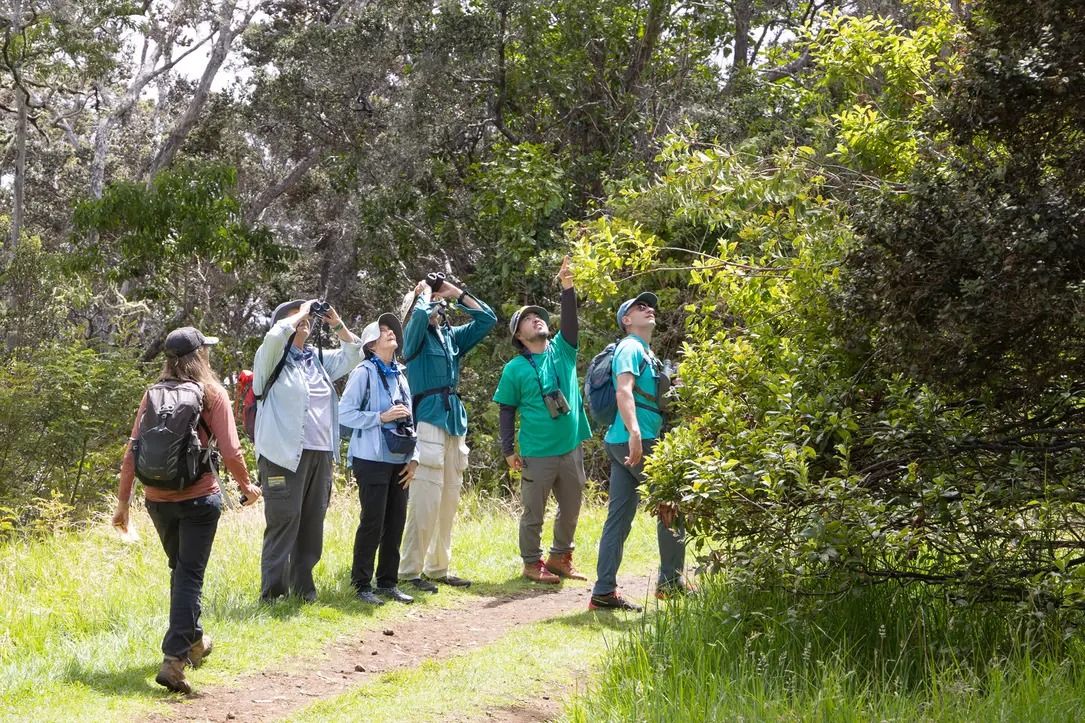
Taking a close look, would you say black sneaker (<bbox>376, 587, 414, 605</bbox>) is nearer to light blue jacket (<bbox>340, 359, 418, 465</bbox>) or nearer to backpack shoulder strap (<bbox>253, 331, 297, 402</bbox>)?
light blue jacket (<bbox>340, 359, 418, 465</bbox>)

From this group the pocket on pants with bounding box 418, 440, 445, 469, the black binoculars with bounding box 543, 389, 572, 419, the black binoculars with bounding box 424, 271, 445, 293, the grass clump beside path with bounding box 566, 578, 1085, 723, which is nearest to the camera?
the grass clump beside path with bounding box 566, 578, 1085, 723

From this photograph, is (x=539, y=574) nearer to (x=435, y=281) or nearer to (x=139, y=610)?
(x=435, y=281)

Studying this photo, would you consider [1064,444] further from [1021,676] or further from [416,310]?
[416,310]

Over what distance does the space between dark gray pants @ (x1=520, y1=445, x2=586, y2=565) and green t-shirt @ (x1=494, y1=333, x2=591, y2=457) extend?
0.08 m

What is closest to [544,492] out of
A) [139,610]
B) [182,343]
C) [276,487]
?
[276,487]

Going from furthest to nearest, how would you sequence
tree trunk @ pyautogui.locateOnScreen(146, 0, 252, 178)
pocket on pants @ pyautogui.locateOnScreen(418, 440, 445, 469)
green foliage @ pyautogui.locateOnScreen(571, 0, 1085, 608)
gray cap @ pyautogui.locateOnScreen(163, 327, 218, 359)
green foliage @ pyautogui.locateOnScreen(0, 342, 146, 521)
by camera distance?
tree trunk @ pyautogui.locateOnScreen(146, 0, 252, 178) < green foliage @ pyautogui.locateOnScreen(0, 342, 146, 521) < pocket on pants @ pyautogui.locateOnScreen(418, 440, 445, 469) < gray cap @ pyautogui.locateOnScreen(163, 327, 218, 359) < green foliage @ pyautogui.locateOnScreen(571, 0, 1085, 608)

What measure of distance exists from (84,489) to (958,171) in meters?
13.8

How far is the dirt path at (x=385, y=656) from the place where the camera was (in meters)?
5.70

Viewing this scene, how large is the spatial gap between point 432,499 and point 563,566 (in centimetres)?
125

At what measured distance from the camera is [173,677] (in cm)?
578

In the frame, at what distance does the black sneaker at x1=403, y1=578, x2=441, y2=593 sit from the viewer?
8.39m

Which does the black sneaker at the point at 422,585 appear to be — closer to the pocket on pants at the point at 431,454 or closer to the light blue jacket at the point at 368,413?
the pocket on pants at the point at 431,454

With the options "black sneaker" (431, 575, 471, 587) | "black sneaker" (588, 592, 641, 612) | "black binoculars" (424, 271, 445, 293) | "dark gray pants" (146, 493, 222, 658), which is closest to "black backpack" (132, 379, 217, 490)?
"dark gray pants" (146, 493, 222, 658)

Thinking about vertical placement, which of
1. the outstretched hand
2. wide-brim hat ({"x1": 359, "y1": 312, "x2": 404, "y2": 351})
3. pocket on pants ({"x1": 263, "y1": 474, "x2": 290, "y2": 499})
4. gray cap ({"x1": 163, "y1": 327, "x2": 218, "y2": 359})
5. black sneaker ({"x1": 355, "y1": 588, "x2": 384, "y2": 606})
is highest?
the outstretched hand
